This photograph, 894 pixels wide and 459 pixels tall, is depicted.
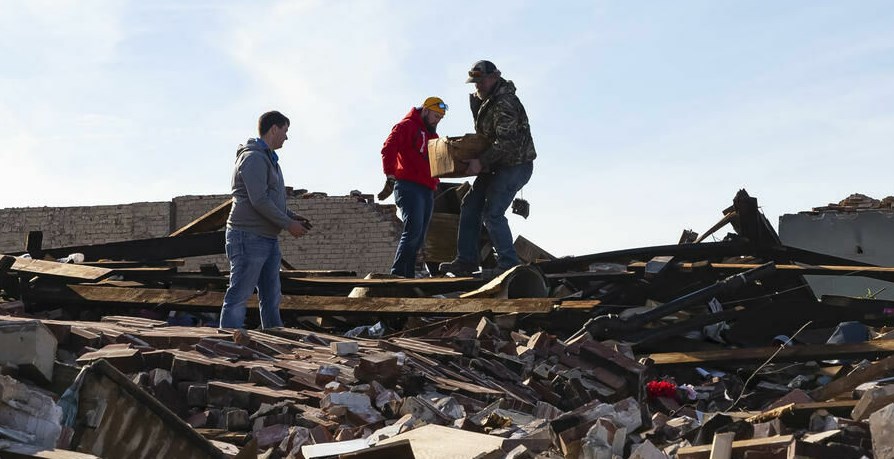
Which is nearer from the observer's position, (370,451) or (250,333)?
(370,451)

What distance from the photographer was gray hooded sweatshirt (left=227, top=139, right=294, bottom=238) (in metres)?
7.71

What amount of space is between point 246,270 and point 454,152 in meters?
2.52

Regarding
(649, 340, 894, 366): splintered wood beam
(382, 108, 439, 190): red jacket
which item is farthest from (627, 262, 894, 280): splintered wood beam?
(382, 108, 439, 190): red jacket

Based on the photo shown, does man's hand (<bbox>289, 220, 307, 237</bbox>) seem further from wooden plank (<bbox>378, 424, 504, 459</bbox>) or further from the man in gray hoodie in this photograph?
wooden plank (<bbox>378, 424, 504, 459</bbox>)

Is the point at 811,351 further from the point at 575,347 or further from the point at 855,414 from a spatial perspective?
the point at 855,414

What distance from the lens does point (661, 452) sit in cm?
510

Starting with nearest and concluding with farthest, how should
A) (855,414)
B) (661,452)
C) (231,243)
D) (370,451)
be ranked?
(370,451) → (661,452) → (855,414) → (231,243)

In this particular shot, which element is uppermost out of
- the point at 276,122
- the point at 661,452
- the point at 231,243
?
the point at 276,122

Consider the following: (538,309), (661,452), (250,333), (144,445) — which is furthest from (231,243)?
(661,452)

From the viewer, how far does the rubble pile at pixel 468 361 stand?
4902 millimetres

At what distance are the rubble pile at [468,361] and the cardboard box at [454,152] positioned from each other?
0.97m

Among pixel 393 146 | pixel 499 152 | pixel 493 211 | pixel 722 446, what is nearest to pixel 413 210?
pixel 393 146

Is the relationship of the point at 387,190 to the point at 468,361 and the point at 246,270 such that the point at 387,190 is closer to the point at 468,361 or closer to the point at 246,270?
the point at 246,270

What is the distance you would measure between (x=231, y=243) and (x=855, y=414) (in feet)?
13.8
